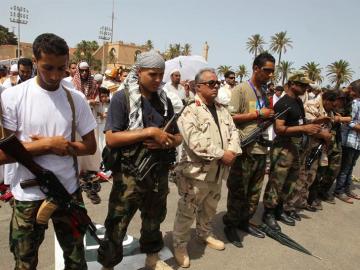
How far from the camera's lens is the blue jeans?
562cm

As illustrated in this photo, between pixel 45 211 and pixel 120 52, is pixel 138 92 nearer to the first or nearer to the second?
pixel 45 211

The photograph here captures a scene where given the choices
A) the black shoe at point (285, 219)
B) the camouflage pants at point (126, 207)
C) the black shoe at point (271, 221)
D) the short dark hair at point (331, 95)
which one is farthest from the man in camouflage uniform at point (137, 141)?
the short dark hair at point (331, 95)

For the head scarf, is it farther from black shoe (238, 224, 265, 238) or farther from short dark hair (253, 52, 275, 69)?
black shoe (238, 224, 265, 238)

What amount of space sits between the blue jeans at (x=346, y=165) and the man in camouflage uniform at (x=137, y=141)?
168 inches

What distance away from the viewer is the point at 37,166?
6.16 feet

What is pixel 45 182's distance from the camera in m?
1.92

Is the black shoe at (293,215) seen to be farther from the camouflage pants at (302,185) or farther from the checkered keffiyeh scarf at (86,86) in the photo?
the checkered keffiyeh scarf at (86,86)

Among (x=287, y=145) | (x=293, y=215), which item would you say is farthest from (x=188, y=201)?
(x=293, y=215)

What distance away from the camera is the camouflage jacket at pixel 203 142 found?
118 inches

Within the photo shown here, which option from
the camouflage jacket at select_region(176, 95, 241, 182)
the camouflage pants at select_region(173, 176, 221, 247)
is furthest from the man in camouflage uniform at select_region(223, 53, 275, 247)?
the camouflage pants at select_region(173, 176, 221, 247)

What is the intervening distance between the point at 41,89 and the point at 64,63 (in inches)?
8.5

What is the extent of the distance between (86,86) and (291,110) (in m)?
3.58

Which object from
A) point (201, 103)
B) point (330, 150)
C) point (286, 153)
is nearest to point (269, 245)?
point (286, 153)

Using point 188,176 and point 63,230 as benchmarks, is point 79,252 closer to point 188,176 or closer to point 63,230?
point 63,230
